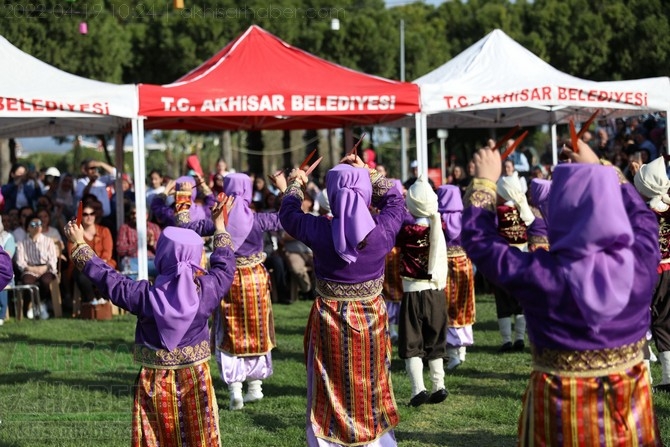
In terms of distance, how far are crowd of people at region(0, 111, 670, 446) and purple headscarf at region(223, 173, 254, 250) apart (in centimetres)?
1

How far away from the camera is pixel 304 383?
8.52m

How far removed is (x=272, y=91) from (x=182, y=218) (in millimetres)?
3351

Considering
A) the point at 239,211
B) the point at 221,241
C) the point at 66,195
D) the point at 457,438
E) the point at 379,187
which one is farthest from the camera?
the point at 66,195

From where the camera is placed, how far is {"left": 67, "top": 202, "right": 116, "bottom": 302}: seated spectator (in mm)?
12875

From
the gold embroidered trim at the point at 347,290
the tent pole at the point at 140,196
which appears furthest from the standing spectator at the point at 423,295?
the tent pole at the point at 140,196

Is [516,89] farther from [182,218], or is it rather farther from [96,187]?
[96,187]

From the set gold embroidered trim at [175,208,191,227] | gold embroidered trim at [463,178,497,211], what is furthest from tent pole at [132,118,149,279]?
gold embroidered trim at [463,178,497,211]

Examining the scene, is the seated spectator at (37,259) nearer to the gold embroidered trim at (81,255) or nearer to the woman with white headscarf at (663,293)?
the gold embroidered trim at (81,255)

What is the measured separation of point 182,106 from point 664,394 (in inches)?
229

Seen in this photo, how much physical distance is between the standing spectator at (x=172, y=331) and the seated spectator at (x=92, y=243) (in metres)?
7.88

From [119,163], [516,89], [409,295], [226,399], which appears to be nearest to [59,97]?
[119,163]

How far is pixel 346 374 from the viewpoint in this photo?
227 inches

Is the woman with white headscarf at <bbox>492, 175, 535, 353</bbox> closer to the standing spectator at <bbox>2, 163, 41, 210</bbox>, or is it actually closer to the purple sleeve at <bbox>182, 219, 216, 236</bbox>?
the purple sleeve at <bbox>182, 219, 216, 236</bbox>

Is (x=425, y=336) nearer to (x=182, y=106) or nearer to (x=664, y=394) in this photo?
(x=664, y=394)
